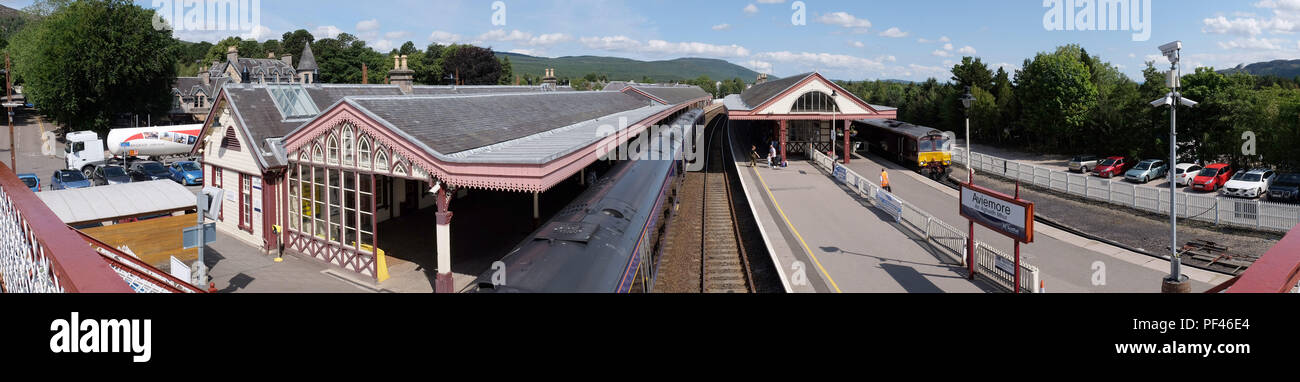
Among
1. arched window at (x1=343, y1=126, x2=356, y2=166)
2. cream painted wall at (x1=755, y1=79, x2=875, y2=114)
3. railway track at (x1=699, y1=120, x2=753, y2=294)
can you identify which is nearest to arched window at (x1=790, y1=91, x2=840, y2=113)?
cream painted wall at (x1=755, y1=79, x2=875, y2=114)

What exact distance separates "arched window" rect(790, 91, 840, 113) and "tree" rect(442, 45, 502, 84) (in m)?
84.8

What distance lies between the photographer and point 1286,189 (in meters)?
27.5

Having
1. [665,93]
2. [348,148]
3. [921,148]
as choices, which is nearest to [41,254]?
[348,148]

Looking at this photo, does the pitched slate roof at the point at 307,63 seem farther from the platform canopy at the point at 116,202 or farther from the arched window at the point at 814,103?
the platform canopy at the point at 116,202

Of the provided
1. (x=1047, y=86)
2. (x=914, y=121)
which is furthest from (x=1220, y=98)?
(x=914, y=121)

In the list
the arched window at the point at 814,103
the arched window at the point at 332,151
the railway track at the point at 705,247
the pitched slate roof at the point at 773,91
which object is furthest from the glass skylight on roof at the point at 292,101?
the arched window at the point at 814,103

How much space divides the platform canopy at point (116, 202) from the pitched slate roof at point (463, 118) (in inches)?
324

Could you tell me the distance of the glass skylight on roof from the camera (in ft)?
74.7

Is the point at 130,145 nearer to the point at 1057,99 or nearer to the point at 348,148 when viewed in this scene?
the point at 348,148

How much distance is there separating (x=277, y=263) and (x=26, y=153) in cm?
5203

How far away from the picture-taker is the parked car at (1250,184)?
1139 inches

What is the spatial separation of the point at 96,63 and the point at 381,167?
54603 millimetres
